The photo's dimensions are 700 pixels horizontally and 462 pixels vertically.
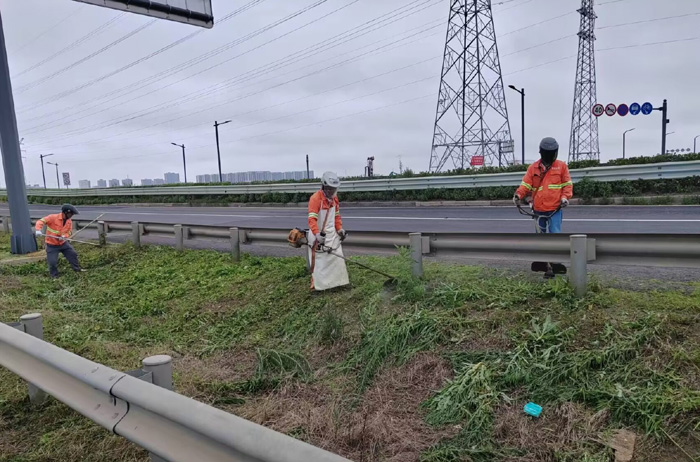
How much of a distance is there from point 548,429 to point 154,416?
88.4 inches

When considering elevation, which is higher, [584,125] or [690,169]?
[584,125]

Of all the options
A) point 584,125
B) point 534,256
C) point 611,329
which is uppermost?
point 584,125

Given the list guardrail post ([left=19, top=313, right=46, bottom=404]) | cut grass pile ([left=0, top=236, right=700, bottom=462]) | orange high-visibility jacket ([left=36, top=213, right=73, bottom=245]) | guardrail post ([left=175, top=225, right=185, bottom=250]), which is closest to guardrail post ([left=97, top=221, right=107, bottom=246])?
orange high-visibility jacket ([left=36, top=213, right=73, bottom=245])

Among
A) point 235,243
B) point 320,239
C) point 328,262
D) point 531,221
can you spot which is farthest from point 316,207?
point 531,221

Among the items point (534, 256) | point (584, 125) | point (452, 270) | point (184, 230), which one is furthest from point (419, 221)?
point (584, 125)

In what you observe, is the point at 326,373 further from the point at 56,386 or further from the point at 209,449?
the point at 209,449

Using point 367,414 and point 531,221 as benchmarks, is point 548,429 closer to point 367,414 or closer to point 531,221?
point 367,414

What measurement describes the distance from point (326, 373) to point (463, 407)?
1.33 m

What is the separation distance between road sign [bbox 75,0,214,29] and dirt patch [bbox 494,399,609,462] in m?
11.3

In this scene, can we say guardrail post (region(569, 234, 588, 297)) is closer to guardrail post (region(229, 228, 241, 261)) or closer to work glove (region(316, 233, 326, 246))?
work glove (region(316, 233, 326, 246))

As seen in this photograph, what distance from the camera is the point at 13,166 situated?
34.9 feet

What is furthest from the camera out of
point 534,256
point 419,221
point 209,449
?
point 419,221

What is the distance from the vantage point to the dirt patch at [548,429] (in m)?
2.80

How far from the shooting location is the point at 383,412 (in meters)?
3.41
